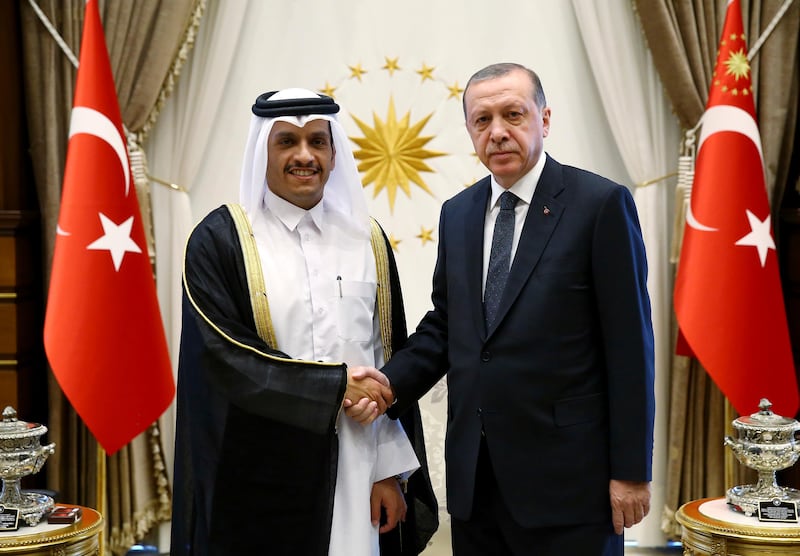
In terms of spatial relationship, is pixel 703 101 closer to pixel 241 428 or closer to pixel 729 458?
pixel 729 458

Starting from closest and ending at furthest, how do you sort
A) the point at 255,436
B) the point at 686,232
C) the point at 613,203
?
1. the point at 613,203
2. the point at 255,436
3. the point at 686,232

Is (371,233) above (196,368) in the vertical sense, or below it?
above

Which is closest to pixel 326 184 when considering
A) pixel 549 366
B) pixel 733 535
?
pixel 549 366

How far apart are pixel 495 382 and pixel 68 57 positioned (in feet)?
9.95

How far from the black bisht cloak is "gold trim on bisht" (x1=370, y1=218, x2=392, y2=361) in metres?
0.29

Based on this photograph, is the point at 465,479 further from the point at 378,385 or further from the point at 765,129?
the point at 765,129

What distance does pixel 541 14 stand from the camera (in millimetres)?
4918

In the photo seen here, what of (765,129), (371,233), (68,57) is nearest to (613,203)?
(371,233)

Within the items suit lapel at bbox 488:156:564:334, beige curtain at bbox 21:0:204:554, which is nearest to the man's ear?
suit lapel at bbox 488:156:564:334

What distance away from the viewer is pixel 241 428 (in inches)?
103

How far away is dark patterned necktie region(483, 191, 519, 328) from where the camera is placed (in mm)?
2518

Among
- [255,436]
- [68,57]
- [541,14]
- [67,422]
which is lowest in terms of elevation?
[67,422]

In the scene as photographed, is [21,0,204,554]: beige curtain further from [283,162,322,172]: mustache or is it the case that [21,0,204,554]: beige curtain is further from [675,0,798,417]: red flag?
[675,0,798,417]: red flag

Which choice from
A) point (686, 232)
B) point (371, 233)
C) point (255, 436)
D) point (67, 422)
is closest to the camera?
point (255, 436)
